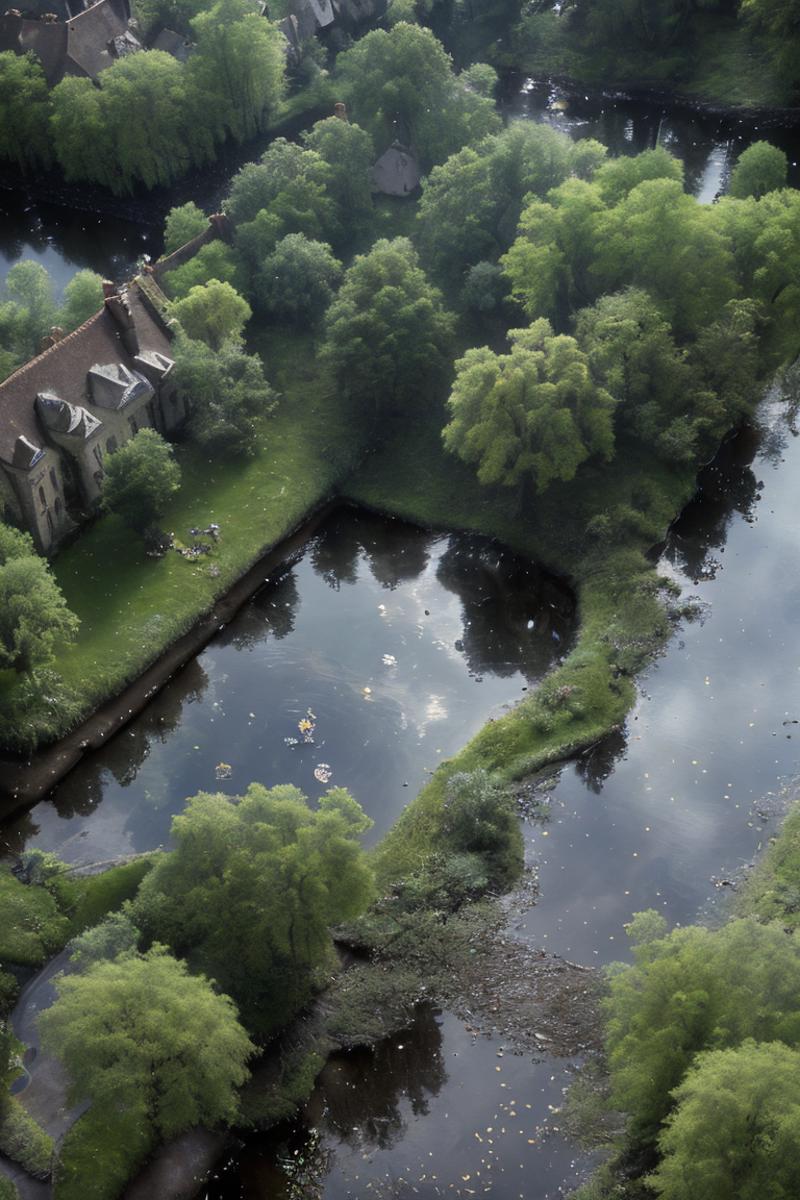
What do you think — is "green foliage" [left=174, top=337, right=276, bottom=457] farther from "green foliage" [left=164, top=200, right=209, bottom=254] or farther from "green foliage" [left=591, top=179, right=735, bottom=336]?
"green foliage" [left=591, top=179, right=735, bottom=336]

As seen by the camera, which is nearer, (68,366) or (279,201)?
(68,366)

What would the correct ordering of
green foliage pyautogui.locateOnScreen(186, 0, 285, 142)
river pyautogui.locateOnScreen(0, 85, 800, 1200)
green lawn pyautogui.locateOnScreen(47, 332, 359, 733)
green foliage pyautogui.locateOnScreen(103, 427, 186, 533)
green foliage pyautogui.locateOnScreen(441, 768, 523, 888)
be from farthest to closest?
green foliage pyautogui.locateOnScreen(186, 0, 285, 142) < green foliage pyautogui.locateOnScreen(103, 427, 186, 533) < green lawn pyautogui.locateOnScreen(47, 332, 359, 733) < green foliage pyautogui.locateOnScreen(441, 768, 523, 888) < river pyautogui.locateOnScreen(0, 85, 800, 1200)

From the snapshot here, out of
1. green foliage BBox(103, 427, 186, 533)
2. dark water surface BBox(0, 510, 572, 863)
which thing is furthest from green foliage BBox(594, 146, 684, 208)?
green foliage BBox(103, 427, 186, 533)

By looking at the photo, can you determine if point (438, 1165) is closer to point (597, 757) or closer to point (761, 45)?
point (597, 757)

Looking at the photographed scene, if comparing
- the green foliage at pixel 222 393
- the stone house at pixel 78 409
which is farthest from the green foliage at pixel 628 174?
the stone house at pixel 78 409

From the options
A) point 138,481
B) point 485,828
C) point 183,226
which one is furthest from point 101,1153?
point 183,226

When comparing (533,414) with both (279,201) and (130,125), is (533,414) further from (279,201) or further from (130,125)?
(130,125)
